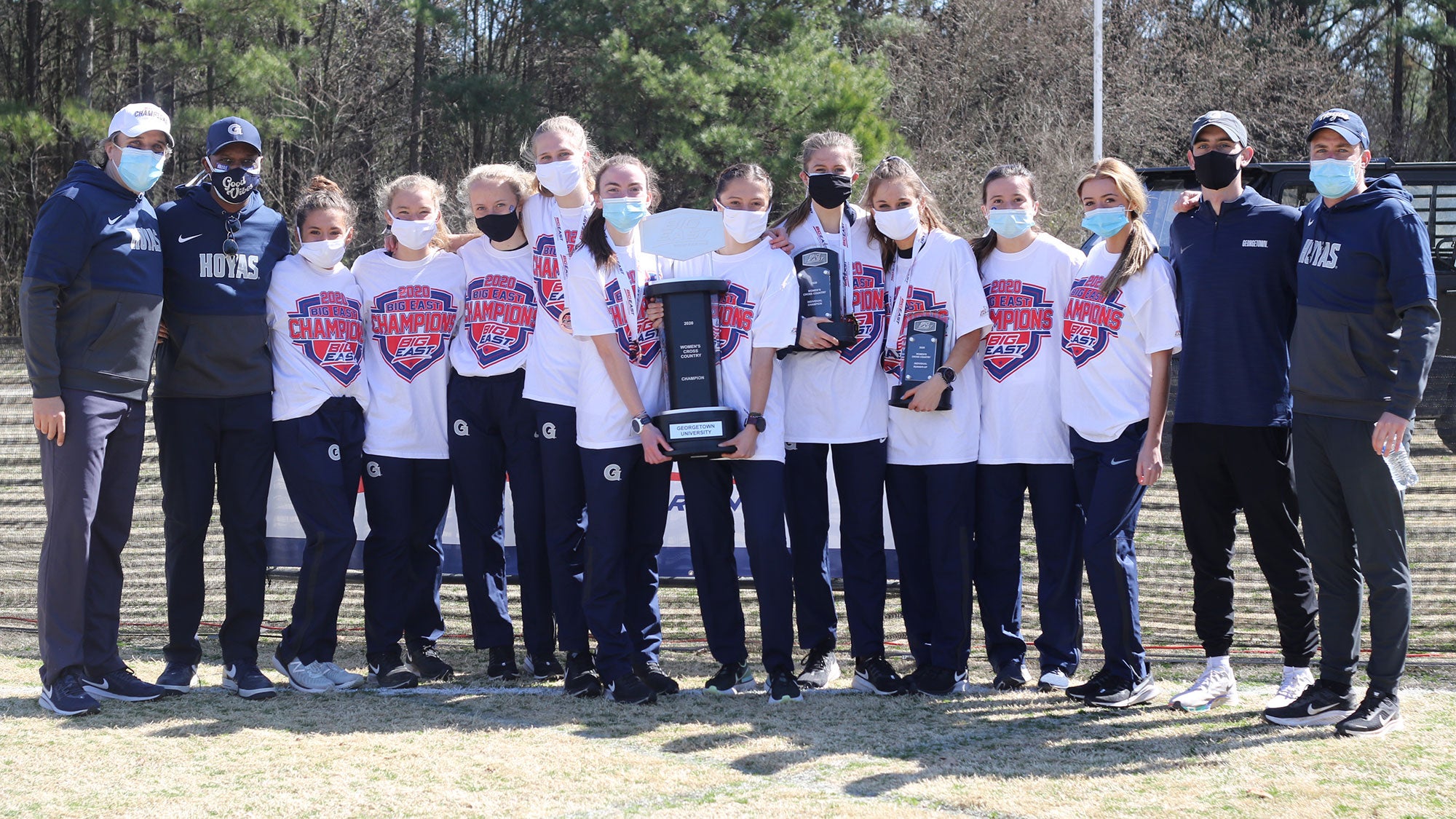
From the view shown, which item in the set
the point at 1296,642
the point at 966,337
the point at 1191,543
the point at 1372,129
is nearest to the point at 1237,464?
the point at 1191,543

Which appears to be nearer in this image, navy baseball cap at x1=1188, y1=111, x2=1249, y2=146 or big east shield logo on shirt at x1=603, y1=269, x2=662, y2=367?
navy baseball cap at x1=1188, y1=111, x2=1249, y2=146

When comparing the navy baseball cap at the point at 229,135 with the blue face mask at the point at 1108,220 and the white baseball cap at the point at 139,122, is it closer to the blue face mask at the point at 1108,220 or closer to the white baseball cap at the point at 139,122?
the white baseball cap at the point at 139,122

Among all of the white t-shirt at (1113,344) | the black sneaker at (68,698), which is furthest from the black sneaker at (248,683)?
the white t-shirt at (1113,344)

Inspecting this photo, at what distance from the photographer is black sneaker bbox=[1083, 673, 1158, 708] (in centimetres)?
501

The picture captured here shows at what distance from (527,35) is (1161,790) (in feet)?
79.8

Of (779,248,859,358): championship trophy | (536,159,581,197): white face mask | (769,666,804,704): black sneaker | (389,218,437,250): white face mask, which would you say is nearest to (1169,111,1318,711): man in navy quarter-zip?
(779,248,859,358): championship trophy

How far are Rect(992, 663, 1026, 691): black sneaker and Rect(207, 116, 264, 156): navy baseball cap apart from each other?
148 inches

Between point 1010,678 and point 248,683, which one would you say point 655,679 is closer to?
point 1010,678

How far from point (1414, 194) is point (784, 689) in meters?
9.51

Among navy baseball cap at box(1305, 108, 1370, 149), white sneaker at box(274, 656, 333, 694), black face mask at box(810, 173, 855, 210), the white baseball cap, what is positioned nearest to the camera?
navy baseball cap at box(1305, 108, 1370, 149)

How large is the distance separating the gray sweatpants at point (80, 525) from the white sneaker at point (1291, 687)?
15.1 feet

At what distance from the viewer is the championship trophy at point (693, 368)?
489cm

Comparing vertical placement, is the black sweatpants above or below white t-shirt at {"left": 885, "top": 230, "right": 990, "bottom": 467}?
below

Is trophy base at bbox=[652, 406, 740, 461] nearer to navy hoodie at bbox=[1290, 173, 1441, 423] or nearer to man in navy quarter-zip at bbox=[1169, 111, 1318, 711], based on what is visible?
man in navy quarter-zip at bbox=[1169, 111, 1318, 711]
